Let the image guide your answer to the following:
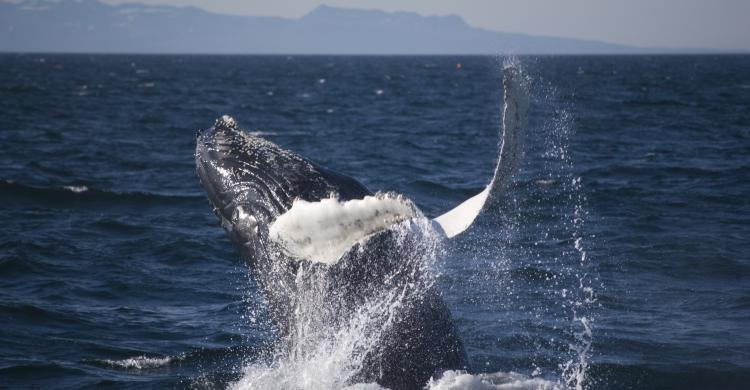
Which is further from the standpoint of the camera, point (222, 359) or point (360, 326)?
point (222, 359)

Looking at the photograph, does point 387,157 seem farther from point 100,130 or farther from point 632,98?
point 632,98

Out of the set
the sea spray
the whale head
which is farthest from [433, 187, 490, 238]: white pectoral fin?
the whale head

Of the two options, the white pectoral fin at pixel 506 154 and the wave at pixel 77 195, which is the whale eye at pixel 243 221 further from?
the wave at pixel 77 195

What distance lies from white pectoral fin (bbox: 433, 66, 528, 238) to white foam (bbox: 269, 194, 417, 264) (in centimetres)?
59

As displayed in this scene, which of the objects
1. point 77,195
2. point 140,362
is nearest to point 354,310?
point 140,362

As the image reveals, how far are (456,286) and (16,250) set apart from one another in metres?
7.04

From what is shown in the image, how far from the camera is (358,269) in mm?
6750

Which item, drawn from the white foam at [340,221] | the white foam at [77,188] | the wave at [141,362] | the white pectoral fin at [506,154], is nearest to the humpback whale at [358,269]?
the white pectoral fin at [506,154]

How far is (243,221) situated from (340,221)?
6.14 ft

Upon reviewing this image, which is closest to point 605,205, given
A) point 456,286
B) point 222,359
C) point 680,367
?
point 456,286

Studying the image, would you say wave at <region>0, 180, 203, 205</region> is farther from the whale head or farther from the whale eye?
the whale eye

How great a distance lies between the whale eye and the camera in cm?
725

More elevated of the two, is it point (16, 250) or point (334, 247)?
point (334, 247)

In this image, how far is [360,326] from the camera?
6957 mm
